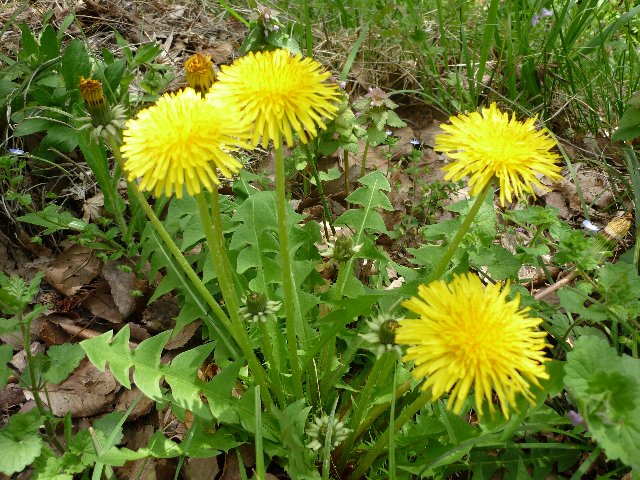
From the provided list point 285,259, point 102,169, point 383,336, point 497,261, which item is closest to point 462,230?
point 383,336

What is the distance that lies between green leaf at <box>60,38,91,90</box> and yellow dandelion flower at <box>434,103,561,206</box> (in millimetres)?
1765

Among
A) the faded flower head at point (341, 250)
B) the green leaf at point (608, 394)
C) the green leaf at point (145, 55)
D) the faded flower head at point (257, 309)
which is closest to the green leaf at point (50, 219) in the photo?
the green leaf at point (145, 55)

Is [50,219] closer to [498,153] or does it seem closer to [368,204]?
[368,204]

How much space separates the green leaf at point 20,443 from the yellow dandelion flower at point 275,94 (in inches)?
42.8

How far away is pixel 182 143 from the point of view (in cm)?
125

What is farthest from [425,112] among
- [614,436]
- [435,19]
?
[614,436]

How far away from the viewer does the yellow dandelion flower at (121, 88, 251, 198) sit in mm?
1238

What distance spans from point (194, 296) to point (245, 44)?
125cm

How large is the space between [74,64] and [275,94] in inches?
59.4

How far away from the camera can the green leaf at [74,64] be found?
2346 millimetres

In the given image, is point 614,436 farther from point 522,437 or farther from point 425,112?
point 425,112

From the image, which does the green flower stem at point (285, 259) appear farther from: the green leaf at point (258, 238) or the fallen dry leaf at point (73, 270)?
the fallen dry leaf at point (73, 270)

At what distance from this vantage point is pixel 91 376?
6.90 feet

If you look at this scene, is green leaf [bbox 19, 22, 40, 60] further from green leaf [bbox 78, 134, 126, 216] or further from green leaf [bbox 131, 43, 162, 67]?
green leaf [bbox 78, 134, 126, 216]
